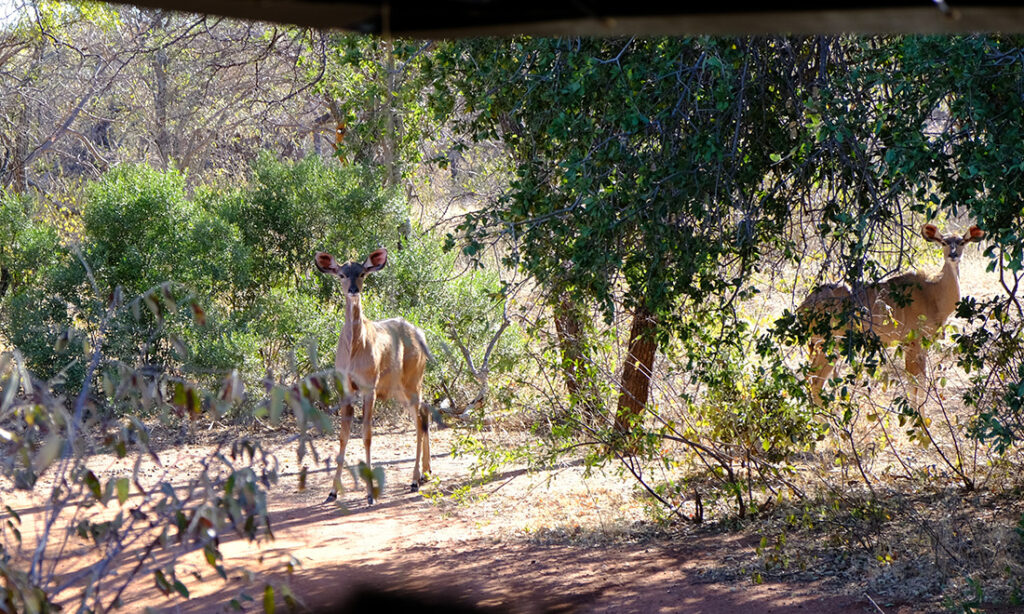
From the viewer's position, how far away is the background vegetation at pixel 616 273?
516 centimetres

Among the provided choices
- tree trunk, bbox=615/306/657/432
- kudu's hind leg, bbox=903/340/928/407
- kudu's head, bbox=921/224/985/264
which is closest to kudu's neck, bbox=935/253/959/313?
kudu's head, bbox=921/224/985/264

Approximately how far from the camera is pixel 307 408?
A: 3.54 metres

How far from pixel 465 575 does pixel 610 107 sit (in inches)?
136

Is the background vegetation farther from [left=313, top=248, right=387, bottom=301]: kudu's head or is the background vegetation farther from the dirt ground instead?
[left=313, top=248, right=387, bottom=301]: kudu's head

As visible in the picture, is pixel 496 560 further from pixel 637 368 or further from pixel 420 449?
pixel 420 449

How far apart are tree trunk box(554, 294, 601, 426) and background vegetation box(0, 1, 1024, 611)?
1.7 inches

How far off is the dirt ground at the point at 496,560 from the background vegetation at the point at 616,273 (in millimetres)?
391

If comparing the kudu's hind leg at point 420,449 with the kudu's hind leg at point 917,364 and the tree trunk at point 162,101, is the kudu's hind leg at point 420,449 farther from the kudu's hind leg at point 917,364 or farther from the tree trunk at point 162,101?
the tree trunk at point 162,101

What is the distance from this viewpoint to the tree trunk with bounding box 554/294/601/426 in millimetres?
7727

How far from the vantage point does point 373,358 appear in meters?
10.4

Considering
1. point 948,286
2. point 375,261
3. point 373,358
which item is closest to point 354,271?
point 375,261

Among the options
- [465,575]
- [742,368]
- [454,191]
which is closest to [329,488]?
[465,575]

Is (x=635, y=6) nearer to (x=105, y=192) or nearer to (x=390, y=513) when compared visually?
(x=390, y=513)

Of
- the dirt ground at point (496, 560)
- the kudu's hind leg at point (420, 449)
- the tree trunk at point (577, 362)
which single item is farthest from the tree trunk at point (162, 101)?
the tree trunk at point (577, 362)
